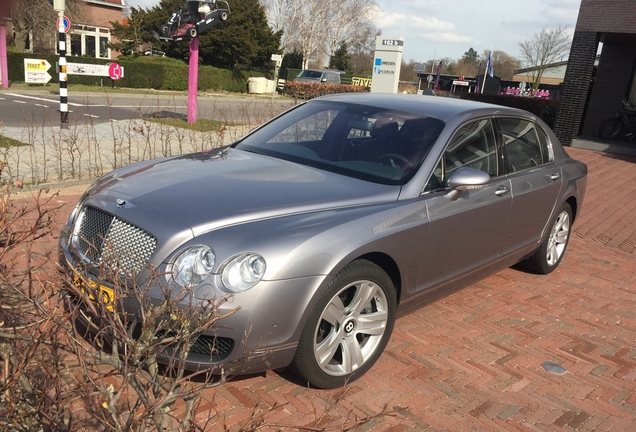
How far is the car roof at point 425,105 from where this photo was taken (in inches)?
176

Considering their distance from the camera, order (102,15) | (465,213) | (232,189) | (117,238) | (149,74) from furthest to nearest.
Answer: (102,15) → (149,74) → (465,213) → (232,189) → (117,238)

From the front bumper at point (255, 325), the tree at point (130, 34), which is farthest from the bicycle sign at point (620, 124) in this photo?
the tree at point (130, 34)

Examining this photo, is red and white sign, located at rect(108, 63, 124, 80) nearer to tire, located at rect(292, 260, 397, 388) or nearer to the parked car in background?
the parked car in background

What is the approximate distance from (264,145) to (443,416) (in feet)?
8.03

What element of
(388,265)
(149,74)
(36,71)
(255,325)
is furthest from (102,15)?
(255,325)

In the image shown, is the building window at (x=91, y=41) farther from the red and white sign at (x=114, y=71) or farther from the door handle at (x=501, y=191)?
the door handle at (x=501, y=191)

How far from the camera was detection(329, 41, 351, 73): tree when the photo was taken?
6412 centimetres

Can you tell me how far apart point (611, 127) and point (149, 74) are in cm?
2226

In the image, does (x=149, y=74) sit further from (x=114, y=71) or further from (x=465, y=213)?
(x=465, y=213)

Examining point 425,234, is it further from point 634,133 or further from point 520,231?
point 634,133

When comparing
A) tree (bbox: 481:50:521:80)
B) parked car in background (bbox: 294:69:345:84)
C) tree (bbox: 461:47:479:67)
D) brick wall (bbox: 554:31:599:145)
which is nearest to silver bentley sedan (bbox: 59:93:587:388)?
brick wall (bbox: 554:31:599:145)

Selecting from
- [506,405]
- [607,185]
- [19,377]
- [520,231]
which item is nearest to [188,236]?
[19,377]

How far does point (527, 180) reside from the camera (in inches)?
196

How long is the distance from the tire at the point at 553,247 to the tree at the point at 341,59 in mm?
60426
